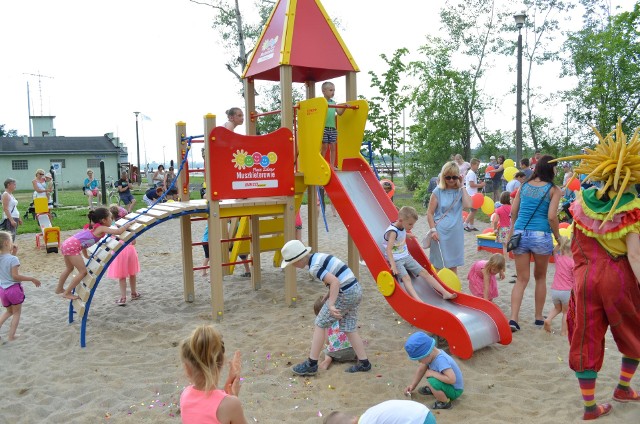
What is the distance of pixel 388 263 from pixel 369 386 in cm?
166

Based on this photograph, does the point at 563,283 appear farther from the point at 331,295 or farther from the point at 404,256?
the point at 331,295

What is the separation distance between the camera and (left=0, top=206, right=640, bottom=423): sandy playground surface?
3971 mm

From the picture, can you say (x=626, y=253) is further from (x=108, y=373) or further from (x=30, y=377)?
(x=30, y=377)

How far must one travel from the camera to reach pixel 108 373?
190 inches

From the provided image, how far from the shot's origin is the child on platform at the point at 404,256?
543 cm

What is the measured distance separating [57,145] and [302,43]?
46.9m

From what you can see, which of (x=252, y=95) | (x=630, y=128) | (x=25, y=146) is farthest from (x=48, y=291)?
(x=25, y=146)

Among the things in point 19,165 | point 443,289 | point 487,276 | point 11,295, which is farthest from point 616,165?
point 19,165

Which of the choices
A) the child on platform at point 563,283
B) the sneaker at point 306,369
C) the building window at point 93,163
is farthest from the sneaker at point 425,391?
the building window at point 93,163

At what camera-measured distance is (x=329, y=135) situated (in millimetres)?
7445

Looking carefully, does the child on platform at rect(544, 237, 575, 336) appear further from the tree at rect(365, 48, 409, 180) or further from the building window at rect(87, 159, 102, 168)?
the building window at rect(87, 159, 102, 168)

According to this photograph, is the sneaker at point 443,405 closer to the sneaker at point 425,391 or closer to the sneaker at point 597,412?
the sneaker at point 425,391

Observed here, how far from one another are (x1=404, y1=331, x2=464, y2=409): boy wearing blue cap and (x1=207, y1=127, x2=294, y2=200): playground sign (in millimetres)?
3432

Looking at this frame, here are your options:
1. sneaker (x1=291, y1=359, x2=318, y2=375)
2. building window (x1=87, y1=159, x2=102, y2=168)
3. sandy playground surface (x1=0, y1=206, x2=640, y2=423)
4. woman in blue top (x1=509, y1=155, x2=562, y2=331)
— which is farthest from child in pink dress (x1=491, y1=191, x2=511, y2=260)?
building window (x1=87, y1=159, x2=102, y2=168)
